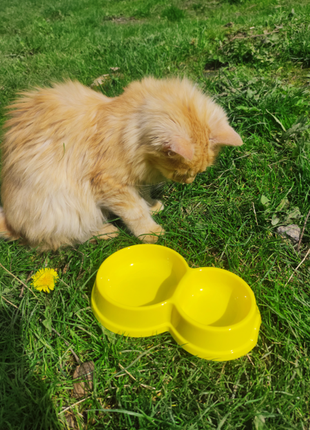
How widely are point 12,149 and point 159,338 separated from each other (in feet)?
4.99

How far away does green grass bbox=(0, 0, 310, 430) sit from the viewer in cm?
133

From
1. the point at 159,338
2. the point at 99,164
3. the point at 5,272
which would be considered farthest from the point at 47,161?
the point at 159,338

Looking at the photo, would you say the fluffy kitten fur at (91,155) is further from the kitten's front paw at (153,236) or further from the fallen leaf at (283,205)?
the fallen leaf at (283,205)

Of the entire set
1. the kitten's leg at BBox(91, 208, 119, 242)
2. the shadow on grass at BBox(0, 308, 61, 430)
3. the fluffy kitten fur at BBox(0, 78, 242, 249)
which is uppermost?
the fluffy kitten fur at BBox(0, 78, 242, 249)

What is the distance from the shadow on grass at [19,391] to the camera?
129cm

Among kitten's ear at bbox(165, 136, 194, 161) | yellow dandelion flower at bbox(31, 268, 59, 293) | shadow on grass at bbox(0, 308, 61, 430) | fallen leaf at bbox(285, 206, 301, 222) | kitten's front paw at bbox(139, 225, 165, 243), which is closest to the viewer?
shadow on grass at bbox(0, 308, 61, 430)

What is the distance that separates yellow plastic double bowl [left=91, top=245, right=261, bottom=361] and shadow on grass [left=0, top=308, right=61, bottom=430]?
407 millimetres

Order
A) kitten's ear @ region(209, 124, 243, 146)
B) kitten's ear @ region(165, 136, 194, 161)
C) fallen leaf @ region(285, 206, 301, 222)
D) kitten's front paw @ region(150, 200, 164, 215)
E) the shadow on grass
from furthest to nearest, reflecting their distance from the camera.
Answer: kitten's front paw @ region(150, 200, 164, 215) → fallen leaf @ region(285, 206, 301, 222) → kitten's ear @ region(209, 124, 243, 146) → kitten's ear @ region(165, 136, 194, 161) → the shadow on grass

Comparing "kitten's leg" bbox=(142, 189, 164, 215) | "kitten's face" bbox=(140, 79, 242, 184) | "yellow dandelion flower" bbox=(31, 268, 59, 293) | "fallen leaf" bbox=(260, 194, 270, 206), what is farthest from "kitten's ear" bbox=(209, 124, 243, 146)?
"yellow dandelion flower" bbox=(31, 268, 59, 293)

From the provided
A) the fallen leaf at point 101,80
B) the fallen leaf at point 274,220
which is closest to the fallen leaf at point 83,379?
the fallen leaf at point 274,220

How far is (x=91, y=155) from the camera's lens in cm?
197

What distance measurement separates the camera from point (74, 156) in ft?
6.47

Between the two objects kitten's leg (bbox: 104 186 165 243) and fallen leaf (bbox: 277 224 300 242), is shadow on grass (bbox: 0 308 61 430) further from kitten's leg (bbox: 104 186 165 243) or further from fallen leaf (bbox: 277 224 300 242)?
fallen leaf (bbox: 277 224 300 242)

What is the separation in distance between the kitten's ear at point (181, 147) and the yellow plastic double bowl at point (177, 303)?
0.60 metres
